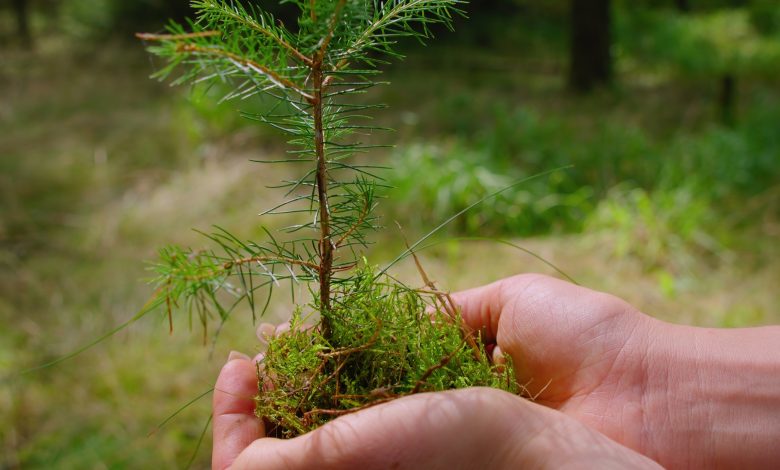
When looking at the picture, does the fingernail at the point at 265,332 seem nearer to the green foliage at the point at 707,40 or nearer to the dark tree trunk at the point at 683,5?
the green foliage at the point at 707,40

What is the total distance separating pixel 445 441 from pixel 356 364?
25cm

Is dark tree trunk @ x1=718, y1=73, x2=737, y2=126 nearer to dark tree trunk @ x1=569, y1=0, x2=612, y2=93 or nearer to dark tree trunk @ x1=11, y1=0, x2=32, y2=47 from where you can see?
dark tree trunk @ x1=569, y1=0, x2=612, y2=93

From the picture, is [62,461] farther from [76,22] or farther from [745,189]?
[76,22]

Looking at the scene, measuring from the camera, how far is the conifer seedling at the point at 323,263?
876mm

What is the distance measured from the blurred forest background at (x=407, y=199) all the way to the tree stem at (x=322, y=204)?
1.82ft

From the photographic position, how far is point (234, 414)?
3.77 ft

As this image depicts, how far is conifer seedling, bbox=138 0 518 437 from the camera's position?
88 centimetres

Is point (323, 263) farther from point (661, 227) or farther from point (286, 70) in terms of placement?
point (661, 227)

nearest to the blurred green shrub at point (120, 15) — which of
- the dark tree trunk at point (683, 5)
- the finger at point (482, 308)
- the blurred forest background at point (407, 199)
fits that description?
the blurred forest background at point (407, 199)

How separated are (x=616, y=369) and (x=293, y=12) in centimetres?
686

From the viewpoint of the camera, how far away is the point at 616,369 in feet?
4.52

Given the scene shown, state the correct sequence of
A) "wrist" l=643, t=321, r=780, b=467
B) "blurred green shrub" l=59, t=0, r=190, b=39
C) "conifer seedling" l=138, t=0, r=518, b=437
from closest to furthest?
"conifer seedling" l=138, t=0, r=518, b=437 < "wrist" l=643, t=321, r=780, b=467 < "blurred green shrub" l=59, t=0, r=190, b=39

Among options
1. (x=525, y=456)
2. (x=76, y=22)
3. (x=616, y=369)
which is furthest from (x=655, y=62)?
(x=76, y=22)

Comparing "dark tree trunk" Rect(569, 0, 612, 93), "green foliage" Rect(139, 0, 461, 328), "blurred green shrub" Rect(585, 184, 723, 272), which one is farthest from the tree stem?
"dark tree trunk" Rect(569, 0, 612, 93)
